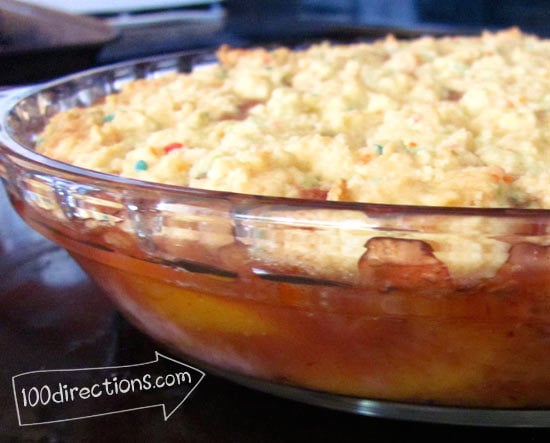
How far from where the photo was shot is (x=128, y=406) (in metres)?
0.63

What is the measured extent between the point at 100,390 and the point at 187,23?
90.8 inches

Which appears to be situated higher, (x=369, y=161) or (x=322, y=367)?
(x=369, y=161)

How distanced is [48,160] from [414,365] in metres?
0.40

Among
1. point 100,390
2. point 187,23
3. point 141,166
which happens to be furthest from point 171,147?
point 187,23

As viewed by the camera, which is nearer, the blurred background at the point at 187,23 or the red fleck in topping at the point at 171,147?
the red fleck in topping at the point at 171,147

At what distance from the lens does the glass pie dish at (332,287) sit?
1.65 ft

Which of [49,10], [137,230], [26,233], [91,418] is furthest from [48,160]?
[49,10]

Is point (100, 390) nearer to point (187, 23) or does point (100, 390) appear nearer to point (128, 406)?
point (128, 406)

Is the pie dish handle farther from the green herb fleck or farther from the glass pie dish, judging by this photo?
the green herb fleck

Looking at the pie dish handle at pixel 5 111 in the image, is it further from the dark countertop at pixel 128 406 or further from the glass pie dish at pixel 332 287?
the dark countertop at pixel 128 406

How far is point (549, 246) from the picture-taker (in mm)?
490

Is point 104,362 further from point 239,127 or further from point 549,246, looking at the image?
point 549,246

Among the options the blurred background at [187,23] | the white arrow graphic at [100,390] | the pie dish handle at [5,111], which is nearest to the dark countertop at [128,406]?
the white arrow graphic at [100,390]

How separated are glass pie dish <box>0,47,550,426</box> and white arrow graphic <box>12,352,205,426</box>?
0.03 metres
